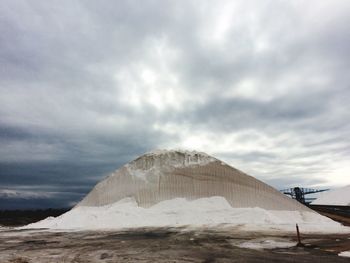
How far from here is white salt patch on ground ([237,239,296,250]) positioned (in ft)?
60.2

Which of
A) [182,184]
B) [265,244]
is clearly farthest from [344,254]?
[182,184]

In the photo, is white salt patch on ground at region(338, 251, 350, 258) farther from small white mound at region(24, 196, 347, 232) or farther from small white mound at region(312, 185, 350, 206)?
small white mound at region(312, 185, 350, 206)

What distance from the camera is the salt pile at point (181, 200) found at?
35375 mm

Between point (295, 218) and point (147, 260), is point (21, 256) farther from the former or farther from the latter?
point (295, 218)

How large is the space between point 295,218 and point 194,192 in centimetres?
1116

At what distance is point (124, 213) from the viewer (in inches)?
1555

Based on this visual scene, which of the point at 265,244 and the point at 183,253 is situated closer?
the point at 183,253

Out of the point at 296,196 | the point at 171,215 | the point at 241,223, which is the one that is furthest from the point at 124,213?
the point at 296,196

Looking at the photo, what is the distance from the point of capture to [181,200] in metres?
39.8

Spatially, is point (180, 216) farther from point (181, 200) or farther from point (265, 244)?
point (265, 244)

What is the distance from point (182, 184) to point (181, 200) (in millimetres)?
2205

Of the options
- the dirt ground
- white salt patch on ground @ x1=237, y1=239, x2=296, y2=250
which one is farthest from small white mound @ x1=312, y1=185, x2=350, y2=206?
the dirt ground

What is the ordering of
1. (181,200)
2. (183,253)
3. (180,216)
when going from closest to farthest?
(183,253) → (180,216) → (181,200)

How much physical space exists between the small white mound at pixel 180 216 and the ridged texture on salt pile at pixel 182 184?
1.02 metres
